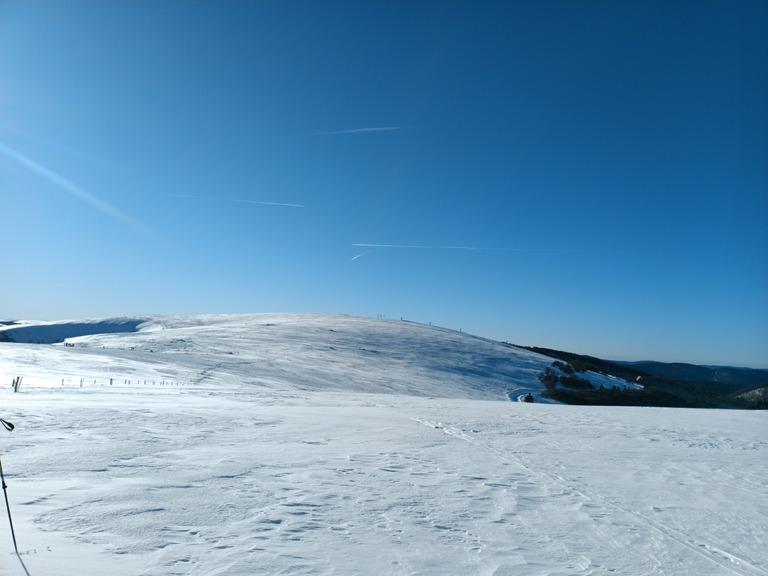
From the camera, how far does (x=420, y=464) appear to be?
9.66m

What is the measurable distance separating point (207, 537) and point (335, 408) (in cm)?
1257

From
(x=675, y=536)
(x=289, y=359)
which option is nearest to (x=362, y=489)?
(x=675, y=536)

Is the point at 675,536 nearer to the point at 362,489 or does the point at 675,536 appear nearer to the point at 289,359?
the point at 362,489

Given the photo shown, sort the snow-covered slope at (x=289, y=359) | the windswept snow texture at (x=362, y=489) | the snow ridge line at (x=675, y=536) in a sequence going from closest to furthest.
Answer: the windswept snow texture at (x=362, y=489) → the snow ridge line at (x=675, y=536) → the snow-covered slope at (x=289, y=359)

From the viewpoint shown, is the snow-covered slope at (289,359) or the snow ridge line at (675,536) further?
the snow-covered slope at (289,359)

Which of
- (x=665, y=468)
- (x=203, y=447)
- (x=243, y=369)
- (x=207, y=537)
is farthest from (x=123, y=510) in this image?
(x=243, y=369)

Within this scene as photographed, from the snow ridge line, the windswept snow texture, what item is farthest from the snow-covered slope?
the snow ridge line

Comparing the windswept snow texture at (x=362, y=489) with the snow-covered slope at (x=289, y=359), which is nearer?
the windswept snow texture at (x=362, y=489)

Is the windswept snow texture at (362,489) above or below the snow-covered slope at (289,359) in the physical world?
below

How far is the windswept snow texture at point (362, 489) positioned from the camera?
16.9 ft

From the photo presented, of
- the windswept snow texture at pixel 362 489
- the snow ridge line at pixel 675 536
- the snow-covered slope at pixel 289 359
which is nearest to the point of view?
the windswept snow texture at pixel 362 489

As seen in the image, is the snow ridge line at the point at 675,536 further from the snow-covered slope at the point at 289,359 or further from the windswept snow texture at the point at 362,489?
the snow-covered slope at the point at 289,359

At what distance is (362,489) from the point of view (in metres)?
7.64

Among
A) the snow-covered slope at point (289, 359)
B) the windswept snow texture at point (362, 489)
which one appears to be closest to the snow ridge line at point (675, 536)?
the windswept snow texture at point (362, 489)
